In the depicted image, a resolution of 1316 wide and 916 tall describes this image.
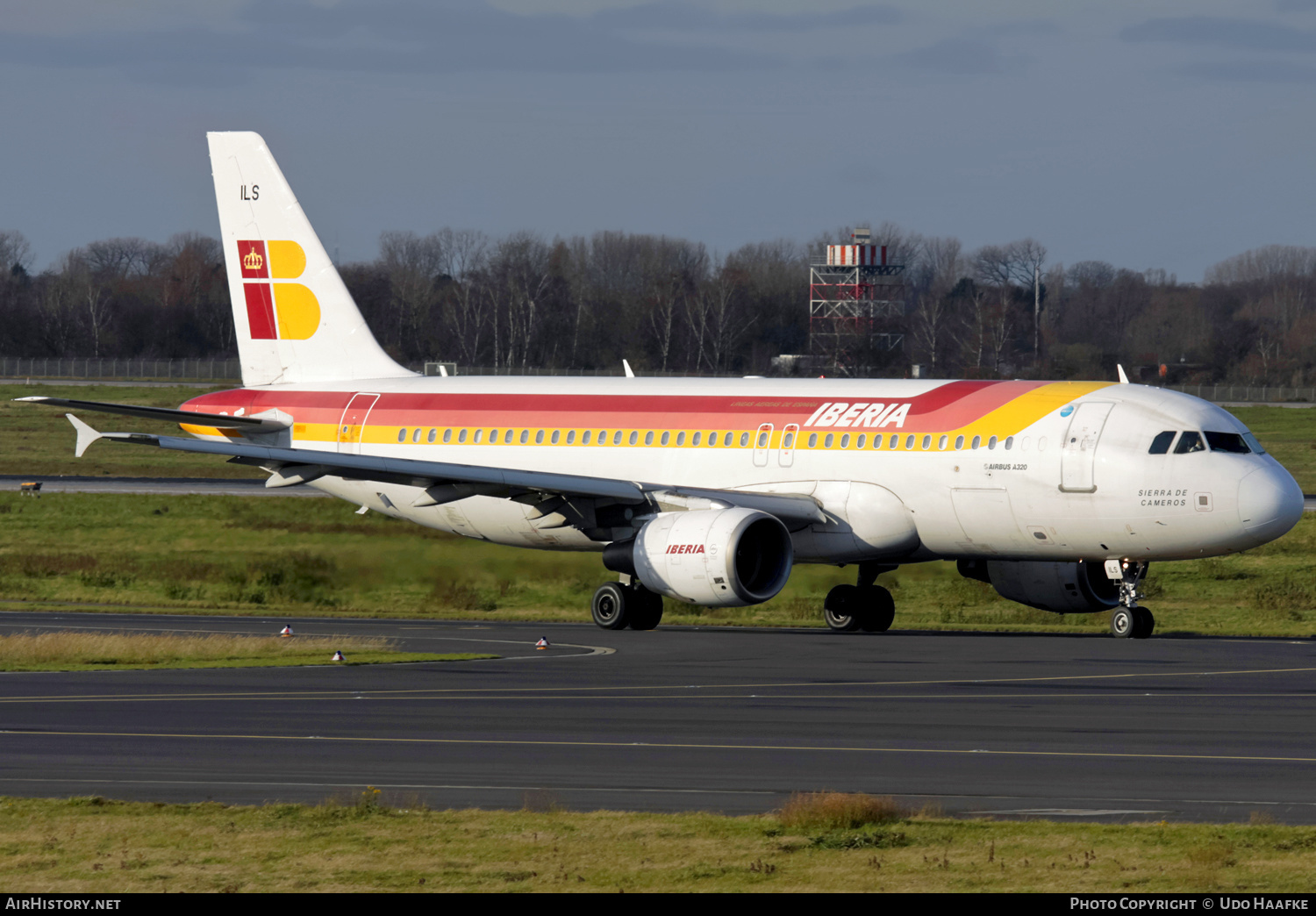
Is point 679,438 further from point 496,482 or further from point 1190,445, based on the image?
point 1190,445

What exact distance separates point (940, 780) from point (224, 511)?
4630 cm

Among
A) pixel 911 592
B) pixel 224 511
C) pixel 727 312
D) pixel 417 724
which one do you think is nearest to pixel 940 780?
pixel 417 724

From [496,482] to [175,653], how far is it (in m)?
7.40

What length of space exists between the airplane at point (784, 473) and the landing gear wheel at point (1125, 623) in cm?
7

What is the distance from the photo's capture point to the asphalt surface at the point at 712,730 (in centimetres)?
1684

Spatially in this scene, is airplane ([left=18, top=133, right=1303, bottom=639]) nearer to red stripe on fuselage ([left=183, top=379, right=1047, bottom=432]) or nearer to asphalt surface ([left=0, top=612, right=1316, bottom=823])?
red stripe on fuselage ([left=183, top=379, right=1047, bottom=432])

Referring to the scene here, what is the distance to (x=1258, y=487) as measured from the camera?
3244 centimetres

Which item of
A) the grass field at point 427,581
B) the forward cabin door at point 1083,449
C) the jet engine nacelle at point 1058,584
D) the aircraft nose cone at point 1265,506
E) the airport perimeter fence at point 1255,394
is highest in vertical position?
the forward cabin door at point 1083,449

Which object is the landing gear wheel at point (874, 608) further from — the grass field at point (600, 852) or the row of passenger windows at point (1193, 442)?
the grass field at point (600, 852)

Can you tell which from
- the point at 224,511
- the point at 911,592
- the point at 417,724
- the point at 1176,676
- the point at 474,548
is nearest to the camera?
the point at 417,724

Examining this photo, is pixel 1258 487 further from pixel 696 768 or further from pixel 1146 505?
pixel 696 768

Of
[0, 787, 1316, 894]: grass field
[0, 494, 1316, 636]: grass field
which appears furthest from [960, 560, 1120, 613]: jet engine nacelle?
[0, 787, 1316, 894]: grass field

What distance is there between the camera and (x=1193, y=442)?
108ft

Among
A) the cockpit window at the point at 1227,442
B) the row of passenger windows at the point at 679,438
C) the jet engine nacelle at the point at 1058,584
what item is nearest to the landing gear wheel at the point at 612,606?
the row of passenger windows at the point at 679,438
